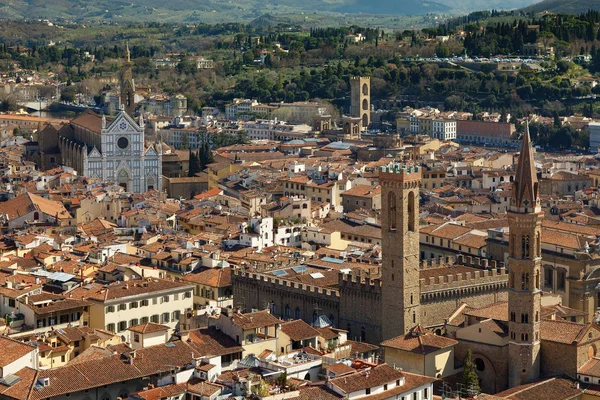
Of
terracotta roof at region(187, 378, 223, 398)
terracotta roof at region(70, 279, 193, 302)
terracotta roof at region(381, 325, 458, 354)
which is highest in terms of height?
terracotta roof at region(187, 378, 223, 398)

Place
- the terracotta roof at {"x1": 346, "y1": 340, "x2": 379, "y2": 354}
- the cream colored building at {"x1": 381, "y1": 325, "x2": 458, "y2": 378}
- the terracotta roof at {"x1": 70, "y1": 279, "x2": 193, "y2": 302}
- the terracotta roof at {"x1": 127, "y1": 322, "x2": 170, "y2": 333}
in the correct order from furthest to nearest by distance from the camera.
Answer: the terracotta roof at {"x1": 70, "y1": 279, "x2": 193, "y2": 302} → the terracotta roof at {"x1": 127, "y1": 322, "x2": 170, "y2": 333} → the terracotta roof at {"x1": 346, "y1": 340, "x2": 379, "y2": 354} → the cream colored building at {"x1": 381, "y1": 325, "x2": 458, "y2": 378}

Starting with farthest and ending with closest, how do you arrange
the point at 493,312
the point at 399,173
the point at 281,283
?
the point at 281,283 < the point at 399,173 < the point at 493,312

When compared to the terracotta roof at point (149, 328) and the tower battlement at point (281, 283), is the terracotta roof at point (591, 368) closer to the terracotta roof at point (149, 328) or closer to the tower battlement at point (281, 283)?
the tower battlement at point (281, 283)

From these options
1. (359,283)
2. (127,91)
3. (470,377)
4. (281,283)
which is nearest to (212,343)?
(470,377)

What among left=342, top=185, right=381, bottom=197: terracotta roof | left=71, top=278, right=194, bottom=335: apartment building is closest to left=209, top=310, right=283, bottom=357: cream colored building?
left=71, top=278, right=194, bottom=335: apartment building

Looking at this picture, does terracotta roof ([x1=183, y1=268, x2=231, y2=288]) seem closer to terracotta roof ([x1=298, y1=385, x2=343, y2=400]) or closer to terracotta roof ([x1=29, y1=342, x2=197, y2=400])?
terracotta roof ([x1=29, y1=342, x2=197, y2=400])

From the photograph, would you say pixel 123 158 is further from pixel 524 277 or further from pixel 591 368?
pixel 591 368
